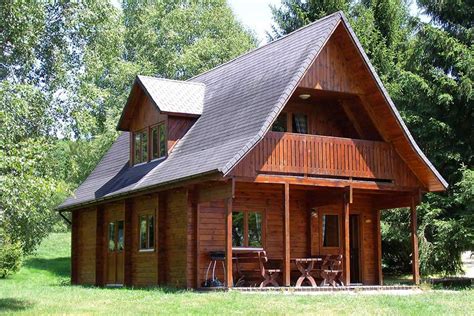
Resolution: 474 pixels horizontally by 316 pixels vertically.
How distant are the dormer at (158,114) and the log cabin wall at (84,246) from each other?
12.0ft

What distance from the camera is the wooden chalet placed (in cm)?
1881

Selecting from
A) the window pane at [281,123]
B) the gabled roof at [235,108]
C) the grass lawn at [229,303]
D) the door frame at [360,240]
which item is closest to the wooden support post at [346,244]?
the gabled roof at [235,108]

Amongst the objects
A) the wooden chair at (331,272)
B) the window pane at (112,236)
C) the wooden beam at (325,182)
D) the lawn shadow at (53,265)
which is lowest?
the lawn shadow at (53,265)

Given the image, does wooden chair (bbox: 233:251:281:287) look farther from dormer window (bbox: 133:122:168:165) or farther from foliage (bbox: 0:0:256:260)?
foliage (bbox: 0:0:256:260)

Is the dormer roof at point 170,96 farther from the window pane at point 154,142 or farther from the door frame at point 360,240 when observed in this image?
the door frame at point 360,240

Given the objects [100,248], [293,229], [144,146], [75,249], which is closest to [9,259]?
[75,249]

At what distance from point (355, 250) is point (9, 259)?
50.7 ft

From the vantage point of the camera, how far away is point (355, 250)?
77.1ft

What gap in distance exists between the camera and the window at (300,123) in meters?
21.6

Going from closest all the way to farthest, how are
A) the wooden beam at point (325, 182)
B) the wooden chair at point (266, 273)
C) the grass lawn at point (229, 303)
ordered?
the grass lawn at point (229, 303), the wooden chair at point (266, 273), the wooden beam at point (325, 182)

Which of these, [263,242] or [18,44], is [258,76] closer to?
[263,242]

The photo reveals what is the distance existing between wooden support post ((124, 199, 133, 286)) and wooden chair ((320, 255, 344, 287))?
6.44 m

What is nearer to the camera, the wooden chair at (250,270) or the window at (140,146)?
the wooden chair at (250,270)

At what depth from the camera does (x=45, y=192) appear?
1419 centimetres
